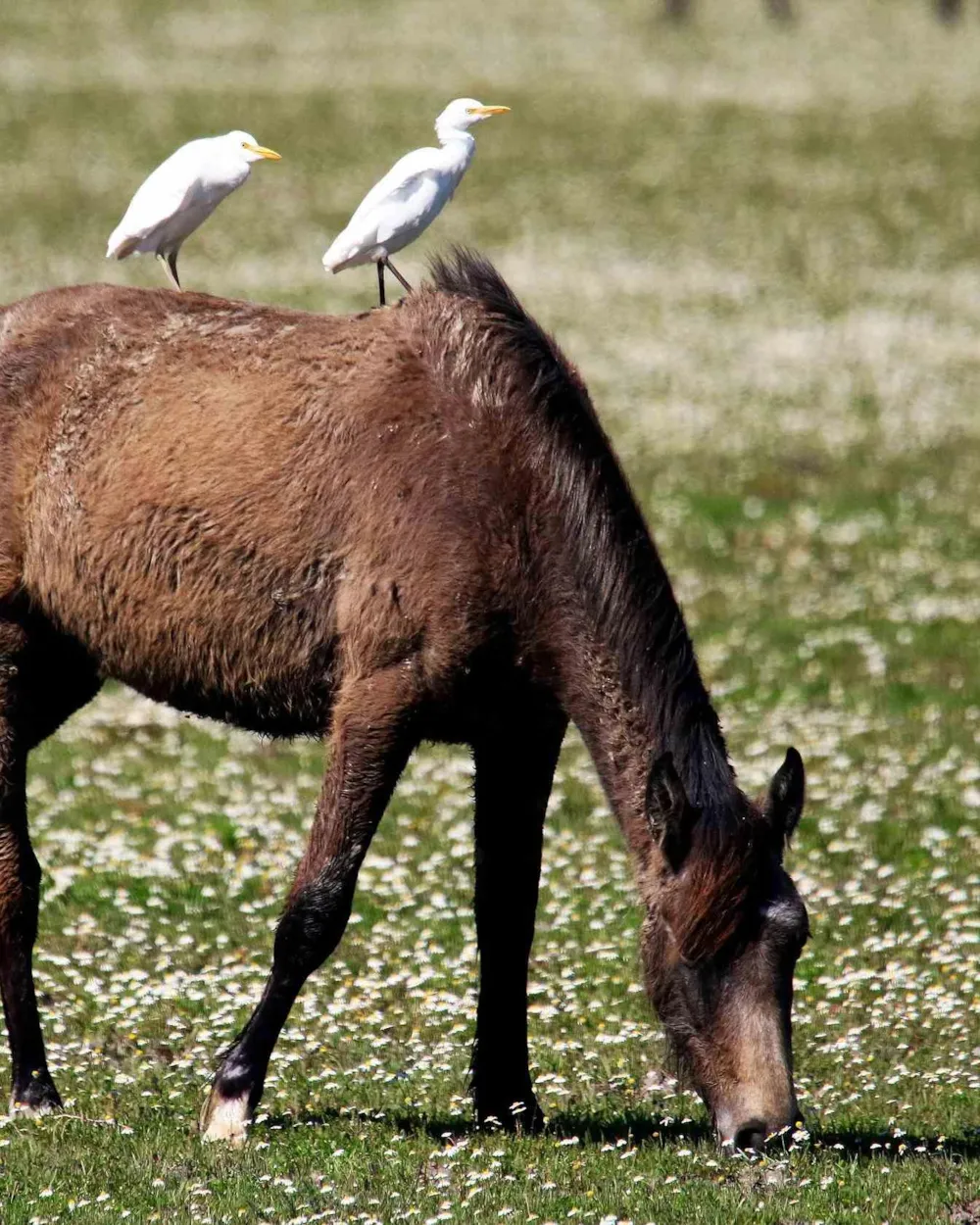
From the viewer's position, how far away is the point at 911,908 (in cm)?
1143

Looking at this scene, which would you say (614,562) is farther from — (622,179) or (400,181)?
(622,179)

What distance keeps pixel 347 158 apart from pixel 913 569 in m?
26.0

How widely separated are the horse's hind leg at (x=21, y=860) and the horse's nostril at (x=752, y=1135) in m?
3.16

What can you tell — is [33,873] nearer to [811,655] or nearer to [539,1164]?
[539,1164]

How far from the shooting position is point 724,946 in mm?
7059

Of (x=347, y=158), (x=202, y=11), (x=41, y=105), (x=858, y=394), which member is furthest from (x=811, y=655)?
(x=202, y=11)

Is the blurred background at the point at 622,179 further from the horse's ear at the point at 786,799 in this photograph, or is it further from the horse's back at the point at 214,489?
the horse's ear at the point at 786,799

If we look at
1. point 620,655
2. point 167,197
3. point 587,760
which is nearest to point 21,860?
point 620,655

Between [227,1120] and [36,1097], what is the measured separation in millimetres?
1181

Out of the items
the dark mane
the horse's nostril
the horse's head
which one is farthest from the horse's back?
the horse's nostril

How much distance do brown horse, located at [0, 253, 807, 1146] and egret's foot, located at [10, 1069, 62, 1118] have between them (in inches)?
0.5

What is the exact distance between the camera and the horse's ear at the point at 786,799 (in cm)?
724

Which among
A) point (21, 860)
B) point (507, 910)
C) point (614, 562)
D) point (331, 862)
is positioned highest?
point (614, 562)

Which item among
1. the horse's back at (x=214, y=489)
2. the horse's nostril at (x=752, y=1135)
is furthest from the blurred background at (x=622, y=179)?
the horse's nostril at (x=752, y=1135)
